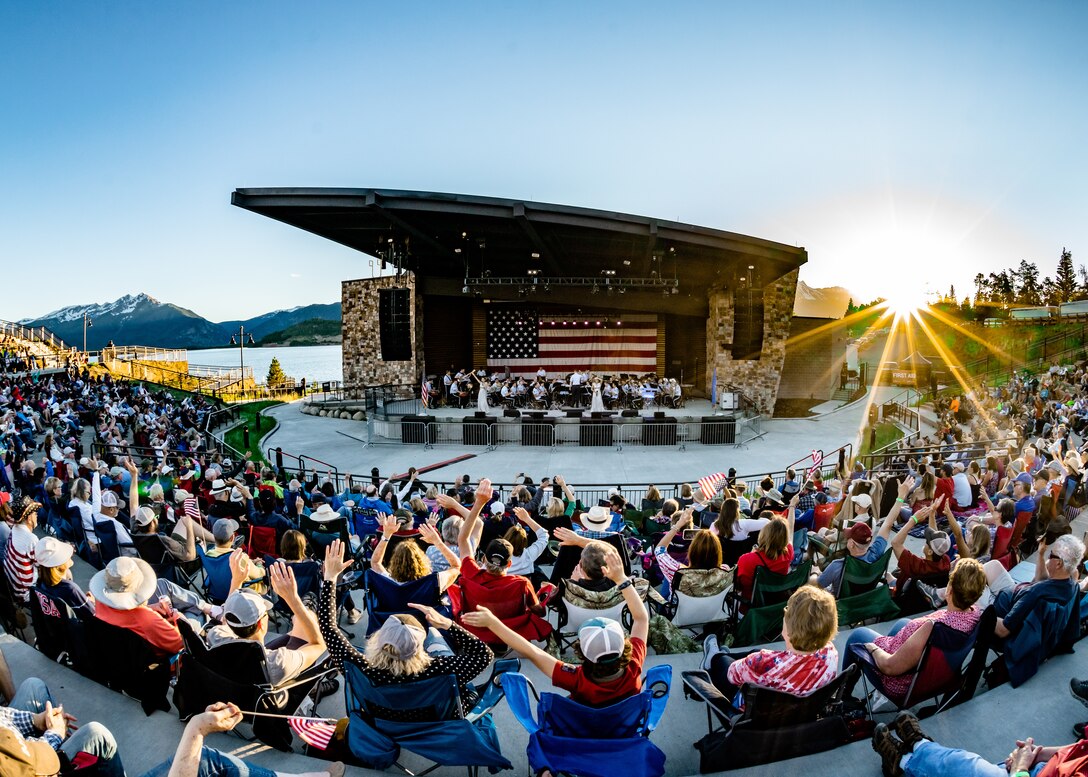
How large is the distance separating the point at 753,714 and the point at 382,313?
18.3 m

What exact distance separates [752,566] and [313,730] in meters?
3.11

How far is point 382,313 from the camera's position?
19.1 metres

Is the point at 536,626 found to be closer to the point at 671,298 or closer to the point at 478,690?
the point at 478,690

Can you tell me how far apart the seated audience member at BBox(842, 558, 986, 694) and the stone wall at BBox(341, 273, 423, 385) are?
66.6 ft

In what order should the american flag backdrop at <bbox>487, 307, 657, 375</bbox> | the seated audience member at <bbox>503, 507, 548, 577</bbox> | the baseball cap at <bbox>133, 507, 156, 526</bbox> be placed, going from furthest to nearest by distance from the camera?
1. the american flag backdrop at <bbox>487, 307, 657, 375</bbox>
2. the baseball cap at <bbox>133, 507, 156, 526</bbox>
3. the seated audience member at <bbox>503, 507, 548, 577</bbox>

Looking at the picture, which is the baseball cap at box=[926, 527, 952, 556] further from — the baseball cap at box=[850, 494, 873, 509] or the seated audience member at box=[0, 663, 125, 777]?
the seated audience member at box=[0, 663, 125, 777]

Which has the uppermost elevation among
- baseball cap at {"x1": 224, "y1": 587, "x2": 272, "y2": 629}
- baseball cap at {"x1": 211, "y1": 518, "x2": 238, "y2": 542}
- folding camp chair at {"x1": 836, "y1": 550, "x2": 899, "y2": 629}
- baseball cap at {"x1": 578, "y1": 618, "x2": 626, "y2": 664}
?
baseball cap at {"x1": 578, "y1": 618, "x2": 626, "y2": 664}

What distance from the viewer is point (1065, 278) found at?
81062 millimetres

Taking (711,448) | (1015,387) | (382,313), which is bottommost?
(711,448)

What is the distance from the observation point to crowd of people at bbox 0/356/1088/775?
8.18 feet

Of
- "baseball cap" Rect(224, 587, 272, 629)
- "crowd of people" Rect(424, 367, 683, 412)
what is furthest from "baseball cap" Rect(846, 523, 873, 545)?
"crowd of people" Rect(424, 367, 683, 412)

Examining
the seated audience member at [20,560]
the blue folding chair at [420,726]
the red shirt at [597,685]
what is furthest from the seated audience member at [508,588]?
the seated audience member at [20,560]

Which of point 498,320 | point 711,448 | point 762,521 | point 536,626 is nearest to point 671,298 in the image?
point 498,320

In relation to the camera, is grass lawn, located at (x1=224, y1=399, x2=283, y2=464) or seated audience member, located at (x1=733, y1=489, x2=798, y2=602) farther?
grass lawn, located at (x1=224, y1=399, x2=283, y2=464)
